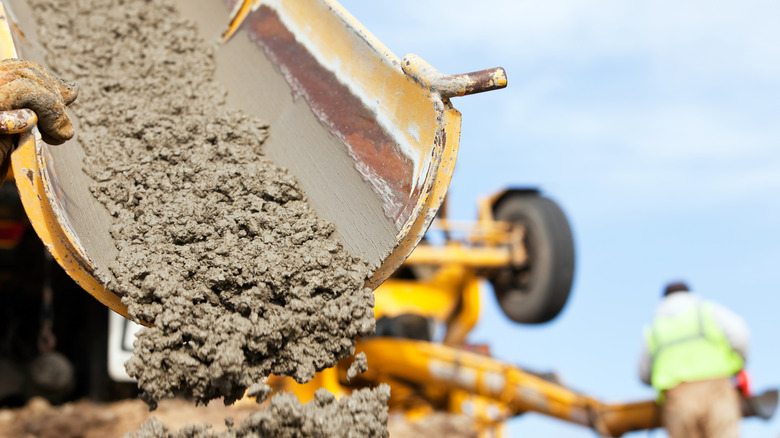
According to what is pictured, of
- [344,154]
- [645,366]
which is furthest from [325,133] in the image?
[645,366]

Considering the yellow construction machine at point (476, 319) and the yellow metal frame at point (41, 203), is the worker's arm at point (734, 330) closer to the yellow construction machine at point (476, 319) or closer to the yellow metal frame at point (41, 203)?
the yellow construction machine at point (476, 319)

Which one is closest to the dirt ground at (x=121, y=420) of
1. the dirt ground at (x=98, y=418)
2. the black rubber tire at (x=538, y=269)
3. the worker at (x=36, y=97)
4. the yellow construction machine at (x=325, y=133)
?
the dirt ground at (x=98, y=418)

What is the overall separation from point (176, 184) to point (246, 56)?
2.75 feet

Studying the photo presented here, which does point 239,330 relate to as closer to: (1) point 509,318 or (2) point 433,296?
(2) point 433,296

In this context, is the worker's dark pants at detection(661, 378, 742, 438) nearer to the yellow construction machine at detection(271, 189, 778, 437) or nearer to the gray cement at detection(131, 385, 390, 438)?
the yellow construction machine at detection(271, 189, 778, 437)

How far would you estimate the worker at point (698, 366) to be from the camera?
13.5ft

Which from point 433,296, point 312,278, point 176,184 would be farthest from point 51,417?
point 312,278

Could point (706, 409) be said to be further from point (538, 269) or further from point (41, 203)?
point (41, 203)

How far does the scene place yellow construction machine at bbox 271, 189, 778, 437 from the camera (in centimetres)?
470

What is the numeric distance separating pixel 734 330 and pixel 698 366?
0.90 ft

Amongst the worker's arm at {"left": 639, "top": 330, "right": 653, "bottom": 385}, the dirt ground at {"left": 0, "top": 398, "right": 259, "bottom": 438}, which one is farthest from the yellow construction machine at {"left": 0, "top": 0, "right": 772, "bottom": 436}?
the dirt ground at {"left": 0, "top": 398, "right": 259, "bottom": 438}

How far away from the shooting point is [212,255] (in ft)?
6.44

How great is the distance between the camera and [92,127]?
2482 mm

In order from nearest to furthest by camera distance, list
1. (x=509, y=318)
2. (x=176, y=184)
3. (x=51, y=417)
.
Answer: (x=176, y=184) → (x=51, y=417) → (x=509, y=318)
